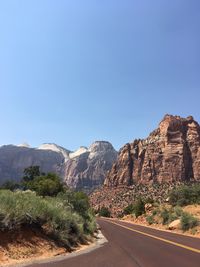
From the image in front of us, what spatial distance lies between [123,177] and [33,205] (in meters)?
159

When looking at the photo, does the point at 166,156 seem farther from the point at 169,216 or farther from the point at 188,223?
the point at 188,223

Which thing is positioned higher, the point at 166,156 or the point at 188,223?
the point at 166,156

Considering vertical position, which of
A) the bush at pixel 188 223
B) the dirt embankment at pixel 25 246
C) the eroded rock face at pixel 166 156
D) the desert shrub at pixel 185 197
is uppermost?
the eroded rock face at pixel 166 156

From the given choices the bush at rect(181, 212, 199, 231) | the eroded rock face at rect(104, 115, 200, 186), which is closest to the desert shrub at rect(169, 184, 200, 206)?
the bush at rect(181, 212, 199, 231)

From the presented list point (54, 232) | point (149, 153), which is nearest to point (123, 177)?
point (149, 153)

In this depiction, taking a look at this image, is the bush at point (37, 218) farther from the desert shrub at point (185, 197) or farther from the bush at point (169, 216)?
the desert shrub at point (185, 197)

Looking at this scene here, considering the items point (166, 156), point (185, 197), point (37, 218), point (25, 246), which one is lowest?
point (25, 246)

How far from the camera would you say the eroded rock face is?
6467 inches

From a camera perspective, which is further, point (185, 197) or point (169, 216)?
point (185, 197)

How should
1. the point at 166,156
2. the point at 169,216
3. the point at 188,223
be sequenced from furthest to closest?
1. the point at 166,156
2. the point at 169,216
3. the point at 188,223

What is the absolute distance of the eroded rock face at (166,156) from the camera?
16425cm

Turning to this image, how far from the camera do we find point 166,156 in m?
169

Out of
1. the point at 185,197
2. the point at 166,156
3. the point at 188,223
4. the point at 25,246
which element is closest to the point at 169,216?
the point at 188,223

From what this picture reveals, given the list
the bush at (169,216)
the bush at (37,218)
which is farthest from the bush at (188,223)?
the bush at (37,218)
